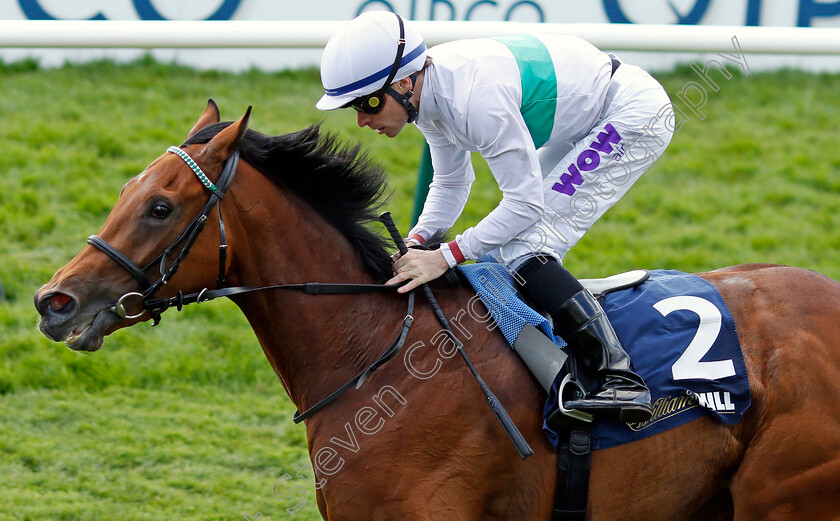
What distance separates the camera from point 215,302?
6.69 metres

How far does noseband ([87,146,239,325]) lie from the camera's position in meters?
2.76

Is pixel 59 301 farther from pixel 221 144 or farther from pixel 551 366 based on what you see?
pixel 551 366

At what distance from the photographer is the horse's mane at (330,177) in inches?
120

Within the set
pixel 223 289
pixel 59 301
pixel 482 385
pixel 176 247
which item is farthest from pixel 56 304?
pixel 482 385

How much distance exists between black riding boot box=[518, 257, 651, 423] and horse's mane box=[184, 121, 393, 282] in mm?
538

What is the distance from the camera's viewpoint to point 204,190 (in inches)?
112

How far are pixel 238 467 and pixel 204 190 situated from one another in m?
2.67

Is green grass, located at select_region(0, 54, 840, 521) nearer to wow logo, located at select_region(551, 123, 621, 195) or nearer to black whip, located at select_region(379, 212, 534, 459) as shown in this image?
black whip, located at select_region(379, 212, 534, 459)

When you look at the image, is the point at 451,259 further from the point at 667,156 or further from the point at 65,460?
the point at 667,156

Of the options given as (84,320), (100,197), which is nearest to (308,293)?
(84,320)

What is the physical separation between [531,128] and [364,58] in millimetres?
657

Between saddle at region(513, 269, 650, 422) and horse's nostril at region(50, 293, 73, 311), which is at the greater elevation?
horse's nostril at region(50, 293, 73, 311)

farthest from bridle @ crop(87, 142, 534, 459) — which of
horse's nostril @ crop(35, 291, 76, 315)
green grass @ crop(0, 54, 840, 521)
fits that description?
green grass @ crop(0, 54, 840, 521)

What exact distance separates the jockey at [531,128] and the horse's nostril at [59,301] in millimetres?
1000
